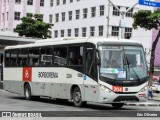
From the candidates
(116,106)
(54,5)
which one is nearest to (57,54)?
(116,106)

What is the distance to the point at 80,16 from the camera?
3364 inches

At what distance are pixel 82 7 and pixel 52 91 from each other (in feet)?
201

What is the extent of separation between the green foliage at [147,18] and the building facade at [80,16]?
1503 inches

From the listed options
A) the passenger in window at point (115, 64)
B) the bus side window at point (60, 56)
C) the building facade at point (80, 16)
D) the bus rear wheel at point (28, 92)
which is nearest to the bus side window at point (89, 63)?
the passenger in window at point (115, 64)

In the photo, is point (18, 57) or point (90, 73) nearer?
point (90, 73)

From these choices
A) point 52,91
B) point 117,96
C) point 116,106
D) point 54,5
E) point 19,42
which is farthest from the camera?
point 54,5

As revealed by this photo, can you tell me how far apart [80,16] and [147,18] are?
165ft

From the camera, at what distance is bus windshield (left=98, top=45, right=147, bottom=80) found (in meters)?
20.6

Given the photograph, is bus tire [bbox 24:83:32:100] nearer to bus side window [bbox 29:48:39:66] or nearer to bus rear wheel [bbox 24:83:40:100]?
bus rear wheel [bbox 24:83:40:100]

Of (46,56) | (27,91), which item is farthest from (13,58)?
(46,56)

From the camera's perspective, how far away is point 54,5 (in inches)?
3634

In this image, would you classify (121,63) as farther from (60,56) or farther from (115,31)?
(115,31)

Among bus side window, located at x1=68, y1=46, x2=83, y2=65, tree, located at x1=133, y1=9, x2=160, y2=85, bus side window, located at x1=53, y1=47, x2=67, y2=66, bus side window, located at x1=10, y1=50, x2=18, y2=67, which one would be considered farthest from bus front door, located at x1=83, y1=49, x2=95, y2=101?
tree, located at x1=133, y1=9, x2=160, y2=85

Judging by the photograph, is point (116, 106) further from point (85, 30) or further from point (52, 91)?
point (85, 30)
